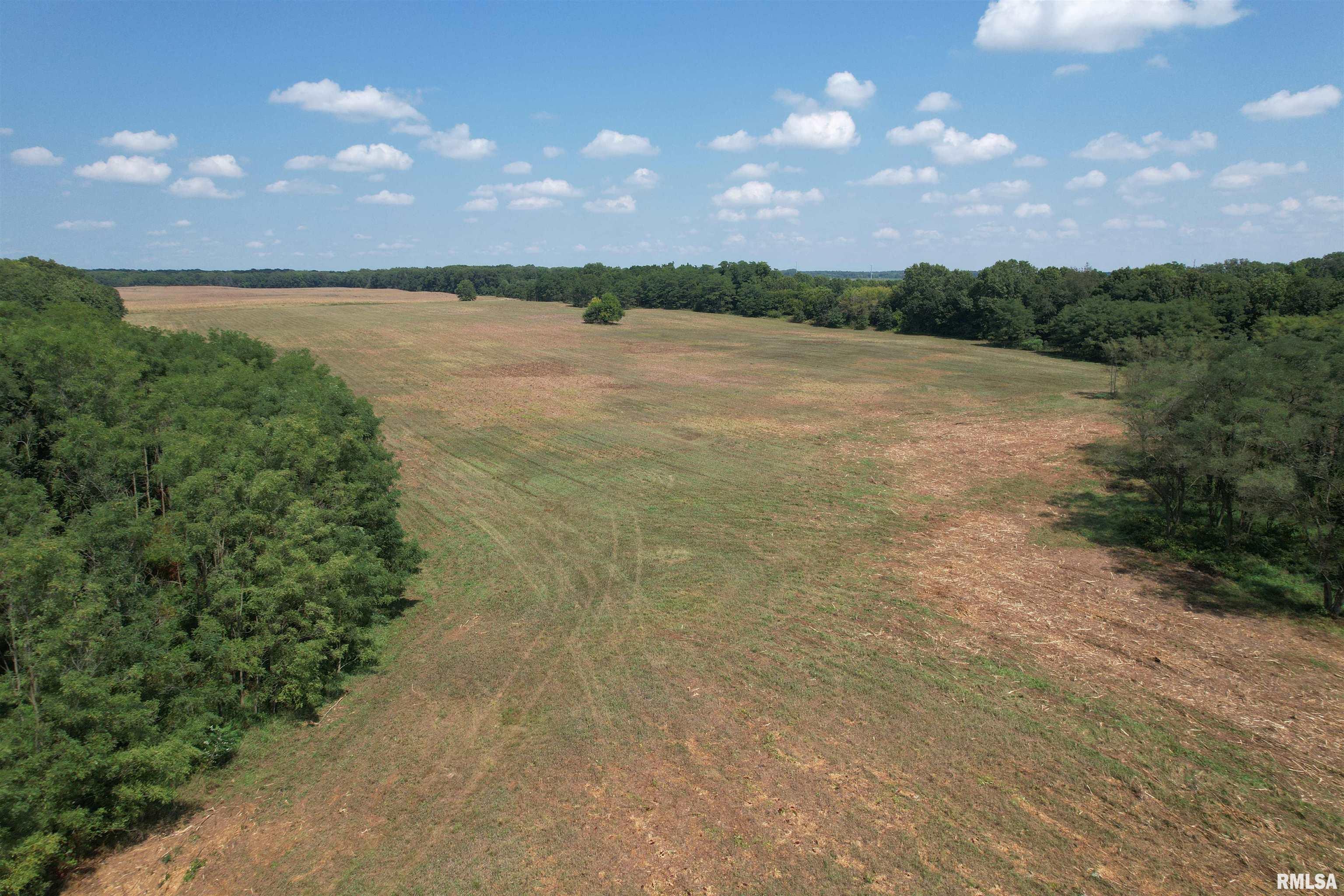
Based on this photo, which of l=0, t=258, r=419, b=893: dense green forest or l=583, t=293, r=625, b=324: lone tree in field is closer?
l=0, t=258, r=419, b=893: dense green forest

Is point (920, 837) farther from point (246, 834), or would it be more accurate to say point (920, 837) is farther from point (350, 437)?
point (350, 437)

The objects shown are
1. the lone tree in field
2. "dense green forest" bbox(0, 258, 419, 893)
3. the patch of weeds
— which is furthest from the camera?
the lone tree in field

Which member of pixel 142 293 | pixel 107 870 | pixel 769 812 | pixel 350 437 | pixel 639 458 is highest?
pixel 142 293

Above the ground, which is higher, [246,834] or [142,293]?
[142,293]

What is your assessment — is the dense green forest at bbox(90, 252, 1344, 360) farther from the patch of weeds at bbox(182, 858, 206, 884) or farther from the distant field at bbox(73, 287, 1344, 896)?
the patch of weeds at bbox(182, 858, 206, 884)

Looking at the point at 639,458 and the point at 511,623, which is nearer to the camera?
the point at 511,623

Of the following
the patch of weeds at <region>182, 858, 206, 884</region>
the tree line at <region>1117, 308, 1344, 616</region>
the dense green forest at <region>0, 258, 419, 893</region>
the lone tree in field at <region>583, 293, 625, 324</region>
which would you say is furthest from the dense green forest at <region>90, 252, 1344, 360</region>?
the patch of weeds at <region>182, 858, 206, 884</region>

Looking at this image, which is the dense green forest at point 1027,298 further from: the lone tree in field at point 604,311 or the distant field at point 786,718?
the distant field at point 786,718

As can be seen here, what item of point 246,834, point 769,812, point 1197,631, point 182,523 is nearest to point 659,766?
point 769,812
